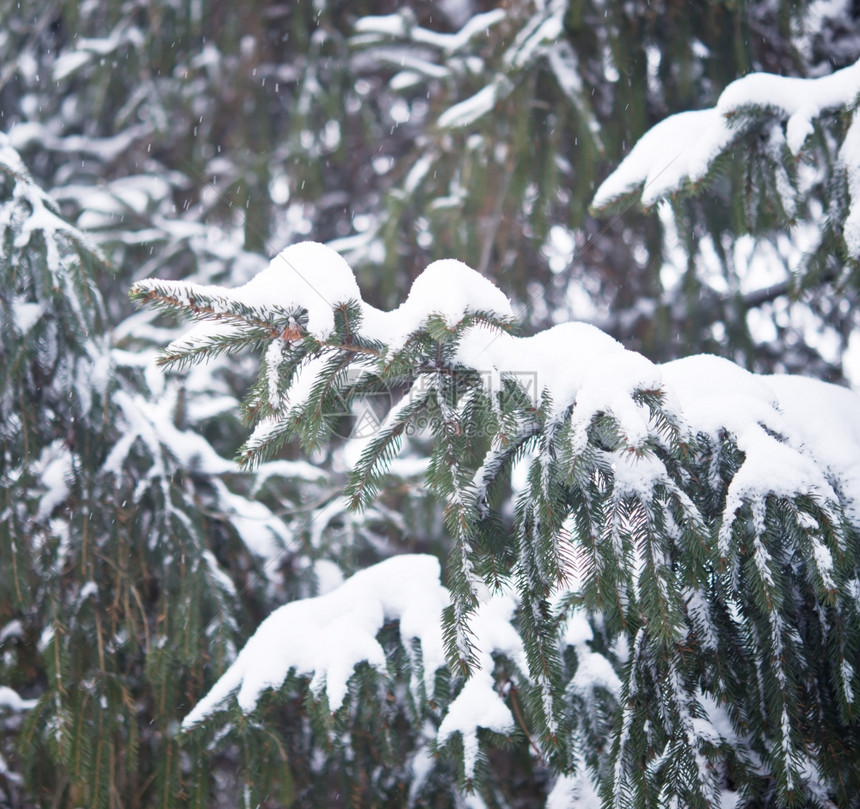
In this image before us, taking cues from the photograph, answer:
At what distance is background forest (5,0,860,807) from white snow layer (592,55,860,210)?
0.21ft

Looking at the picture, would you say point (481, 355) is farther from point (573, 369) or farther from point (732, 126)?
point (732, 126)

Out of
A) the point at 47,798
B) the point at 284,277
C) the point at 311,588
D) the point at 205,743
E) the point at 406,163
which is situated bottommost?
the point at 47,798

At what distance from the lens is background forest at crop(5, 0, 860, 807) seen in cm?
198

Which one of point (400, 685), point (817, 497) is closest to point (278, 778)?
point (400, 685)

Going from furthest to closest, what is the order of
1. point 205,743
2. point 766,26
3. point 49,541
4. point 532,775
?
point 766,26 → point 532,775 → point 49,541 → point 205,743

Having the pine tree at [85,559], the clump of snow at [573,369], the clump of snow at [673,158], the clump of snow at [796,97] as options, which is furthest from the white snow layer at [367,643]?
the clump of snow at [796,97]

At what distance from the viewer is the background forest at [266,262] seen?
1.98 meters

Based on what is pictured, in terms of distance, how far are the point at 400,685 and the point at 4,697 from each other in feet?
4.43

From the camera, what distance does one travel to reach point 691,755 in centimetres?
135

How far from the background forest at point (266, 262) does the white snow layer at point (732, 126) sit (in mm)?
64

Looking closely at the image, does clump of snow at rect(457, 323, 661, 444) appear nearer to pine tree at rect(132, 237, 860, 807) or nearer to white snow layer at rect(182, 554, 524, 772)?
pine tree at rect(132, 237, 860, 807)

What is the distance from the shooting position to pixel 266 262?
4.13 meters

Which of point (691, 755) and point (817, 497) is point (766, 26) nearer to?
point (817, 497)

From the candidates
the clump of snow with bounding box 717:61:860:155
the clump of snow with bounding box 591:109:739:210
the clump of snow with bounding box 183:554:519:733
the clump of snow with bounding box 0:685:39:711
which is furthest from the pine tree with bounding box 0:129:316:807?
the clump of snow with bounding box 717:61:860:155
